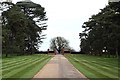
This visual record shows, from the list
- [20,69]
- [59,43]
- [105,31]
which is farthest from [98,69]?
[59,43]

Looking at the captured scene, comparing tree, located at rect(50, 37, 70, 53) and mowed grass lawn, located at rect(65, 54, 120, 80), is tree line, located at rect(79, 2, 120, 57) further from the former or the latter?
tree, located at rect(50, 37, 70, 53)

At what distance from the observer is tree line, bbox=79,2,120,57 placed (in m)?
51.8

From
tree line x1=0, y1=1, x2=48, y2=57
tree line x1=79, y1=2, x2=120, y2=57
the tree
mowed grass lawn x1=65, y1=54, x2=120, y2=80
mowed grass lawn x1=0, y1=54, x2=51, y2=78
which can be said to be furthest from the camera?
the tree

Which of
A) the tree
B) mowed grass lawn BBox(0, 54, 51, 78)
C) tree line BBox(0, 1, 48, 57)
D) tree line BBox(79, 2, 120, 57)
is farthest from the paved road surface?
the tree

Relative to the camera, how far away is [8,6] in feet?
237

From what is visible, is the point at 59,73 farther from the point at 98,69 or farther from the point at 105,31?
the point at 105,31

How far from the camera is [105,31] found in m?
75.1

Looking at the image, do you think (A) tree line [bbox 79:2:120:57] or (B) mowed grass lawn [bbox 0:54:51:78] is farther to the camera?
(A) tree line [bbox 79:2:120:57]

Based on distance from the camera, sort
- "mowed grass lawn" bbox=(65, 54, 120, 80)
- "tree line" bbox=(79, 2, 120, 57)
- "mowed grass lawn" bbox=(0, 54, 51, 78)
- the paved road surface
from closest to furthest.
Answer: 1. "mowed grass lawn" bbox=(65, 54, 120, 80)
2. the paved road surface
3. "mowed grass lawn" bbox=(0, 54, 51, 78)
4. "tree line" bbox=(79, 2, 120, 57)

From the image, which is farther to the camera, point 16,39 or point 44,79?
point 16,39

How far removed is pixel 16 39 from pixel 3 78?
183ft

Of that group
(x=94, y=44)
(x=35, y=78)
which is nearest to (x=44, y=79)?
(x=35, y=78)

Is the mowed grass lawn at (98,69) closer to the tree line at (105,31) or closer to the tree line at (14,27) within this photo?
the tree line at (105,31)

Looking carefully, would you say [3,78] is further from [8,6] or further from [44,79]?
[8,6]
